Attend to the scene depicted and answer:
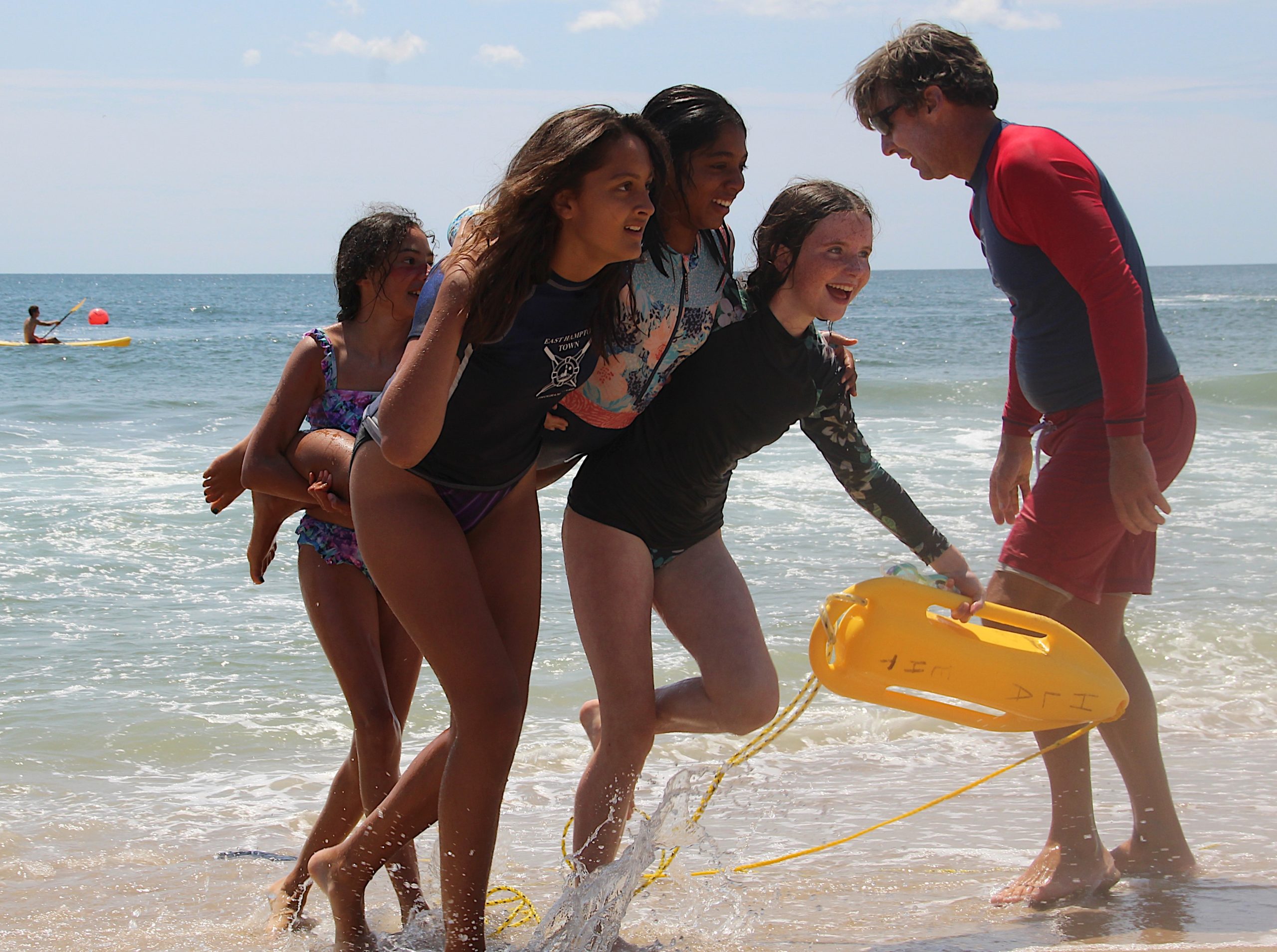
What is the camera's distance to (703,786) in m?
4.09

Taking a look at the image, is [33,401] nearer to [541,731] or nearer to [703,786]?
[541,731]

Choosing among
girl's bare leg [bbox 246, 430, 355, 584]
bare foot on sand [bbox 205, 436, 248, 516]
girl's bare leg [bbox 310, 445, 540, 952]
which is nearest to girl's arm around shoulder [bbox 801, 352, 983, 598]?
girl's bare leg [bbox 310, 445, 540, 952]

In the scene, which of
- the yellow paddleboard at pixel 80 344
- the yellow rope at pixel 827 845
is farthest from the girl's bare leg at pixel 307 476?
the yellow paddleboard at pixel 80 344

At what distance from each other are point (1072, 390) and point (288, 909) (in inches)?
98.1

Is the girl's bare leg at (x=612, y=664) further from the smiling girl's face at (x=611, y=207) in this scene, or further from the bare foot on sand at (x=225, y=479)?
the bare foot on sand at (x=225, y=479)

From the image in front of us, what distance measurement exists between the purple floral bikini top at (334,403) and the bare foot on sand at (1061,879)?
2.14 meters

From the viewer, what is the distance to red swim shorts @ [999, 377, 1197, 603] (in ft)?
9.87

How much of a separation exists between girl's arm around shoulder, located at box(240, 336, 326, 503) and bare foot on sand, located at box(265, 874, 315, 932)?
3.58 ft

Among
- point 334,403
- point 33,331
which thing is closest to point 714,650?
point 334,403

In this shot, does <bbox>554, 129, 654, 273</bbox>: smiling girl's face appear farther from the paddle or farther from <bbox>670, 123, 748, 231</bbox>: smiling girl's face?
the paddle

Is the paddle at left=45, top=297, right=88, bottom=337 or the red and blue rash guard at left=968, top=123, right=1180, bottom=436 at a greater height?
the red and blue rash guard at left=968, top=123, right=1180, bottom=436

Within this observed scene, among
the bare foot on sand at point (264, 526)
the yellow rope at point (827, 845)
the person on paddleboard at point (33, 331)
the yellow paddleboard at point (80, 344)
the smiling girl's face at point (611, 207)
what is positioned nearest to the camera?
the smiling girl's face at point (611, 207)

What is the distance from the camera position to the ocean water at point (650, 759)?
309 cm

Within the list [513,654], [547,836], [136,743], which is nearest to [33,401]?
[136,743]
